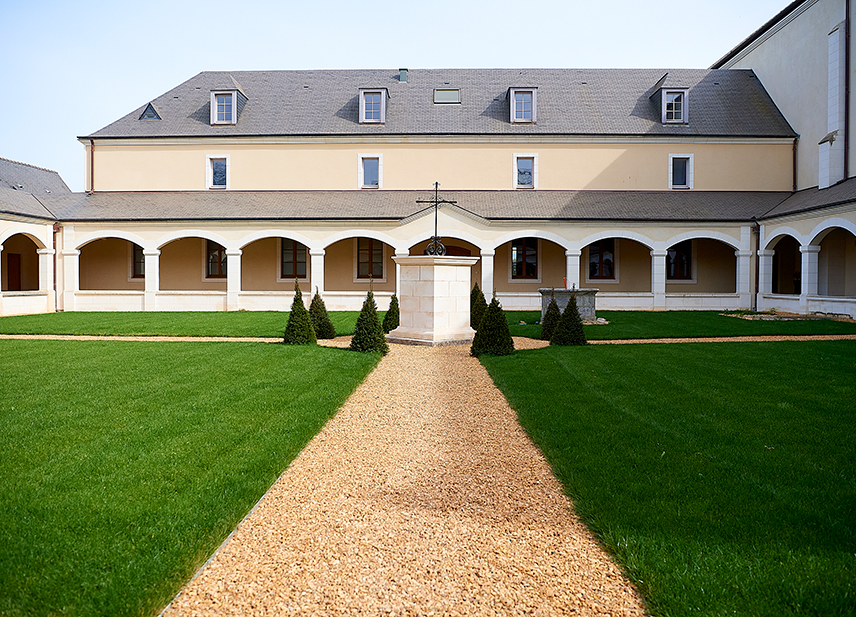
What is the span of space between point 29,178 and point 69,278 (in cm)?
1075

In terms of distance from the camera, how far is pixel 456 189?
27.0 m

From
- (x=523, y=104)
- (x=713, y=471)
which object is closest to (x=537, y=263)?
(x=523, y=104)

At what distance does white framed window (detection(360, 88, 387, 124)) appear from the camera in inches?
1083

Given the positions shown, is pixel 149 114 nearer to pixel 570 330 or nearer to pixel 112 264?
pixel 112 264

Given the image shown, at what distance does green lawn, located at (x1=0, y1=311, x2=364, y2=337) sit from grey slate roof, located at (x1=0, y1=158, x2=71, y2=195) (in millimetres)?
11673

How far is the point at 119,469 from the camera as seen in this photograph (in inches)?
203

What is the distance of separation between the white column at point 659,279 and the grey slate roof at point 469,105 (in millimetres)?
6085

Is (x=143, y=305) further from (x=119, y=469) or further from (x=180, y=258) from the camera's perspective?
(x=119, y=469)

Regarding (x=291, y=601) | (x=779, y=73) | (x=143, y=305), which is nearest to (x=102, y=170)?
(x=143, y=305)

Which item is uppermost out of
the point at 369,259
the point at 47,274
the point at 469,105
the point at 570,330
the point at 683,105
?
the point at 469,105

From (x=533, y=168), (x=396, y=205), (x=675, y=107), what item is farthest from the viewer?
(x=675, y=107)

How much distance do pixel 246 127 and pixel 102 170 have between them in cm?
675

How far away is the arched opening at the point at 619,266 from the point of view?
87.9 feet

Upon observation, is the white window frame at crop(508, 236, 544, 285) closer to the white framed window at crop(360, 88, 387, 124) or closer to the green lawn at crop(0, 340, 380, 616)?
the white framed window at crop(360, 88, 387, 124)
